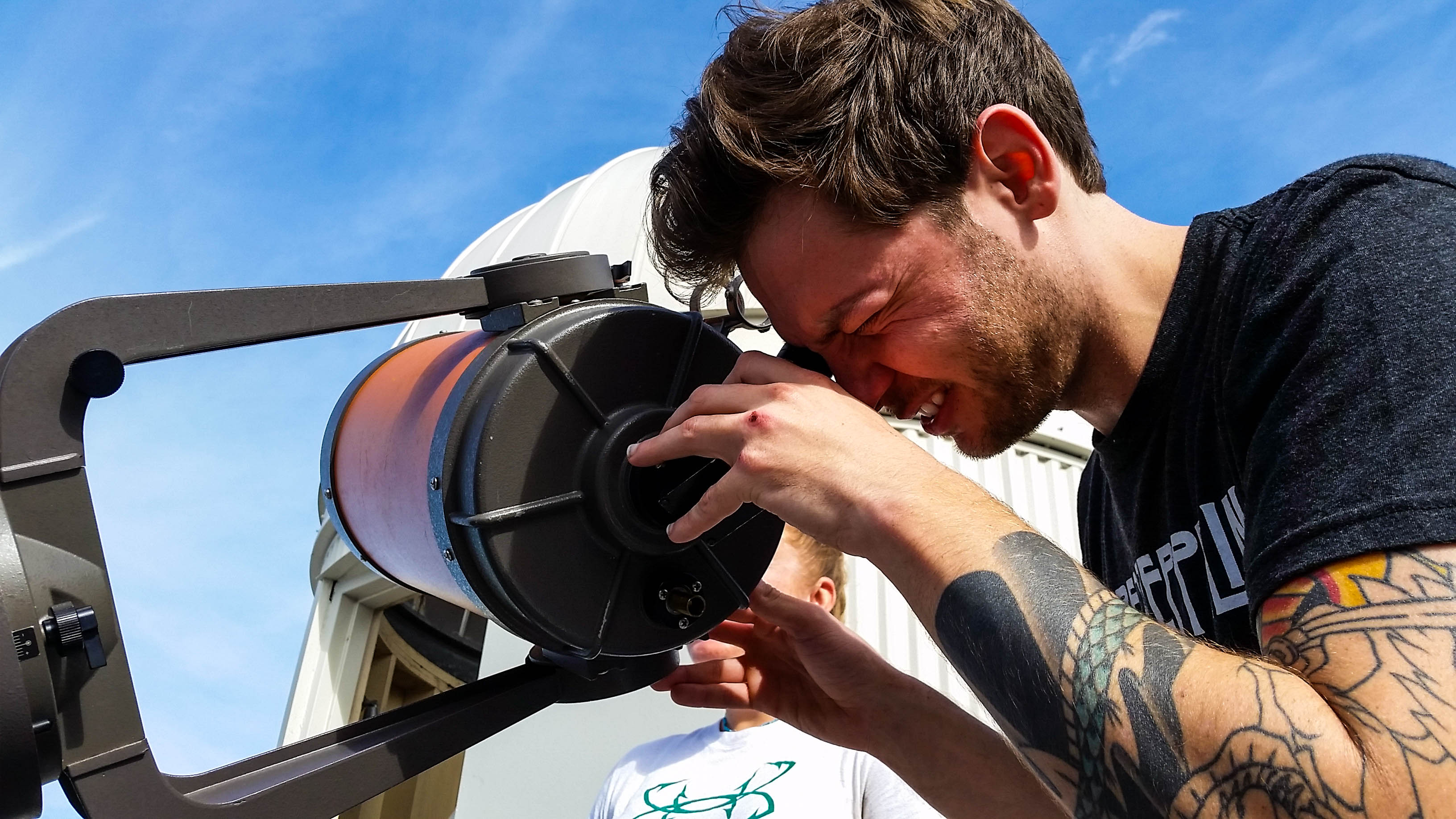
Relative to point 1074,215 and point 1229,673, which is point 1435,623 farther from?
point 1074,215

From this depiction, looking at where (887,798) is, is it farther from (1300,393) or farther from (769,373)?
(1300,393)

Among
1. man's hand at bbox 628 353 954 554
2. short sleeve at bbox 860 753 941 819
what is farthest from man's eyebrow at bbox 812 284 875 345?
short sleeve at bbox 860 753 941 819

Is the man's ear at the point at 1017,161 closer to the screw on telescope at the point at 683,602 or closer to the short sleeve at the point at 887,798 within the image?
the screw on telescope at the point at 683,602

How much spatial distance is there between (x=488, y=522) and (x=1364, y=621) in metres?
0.93

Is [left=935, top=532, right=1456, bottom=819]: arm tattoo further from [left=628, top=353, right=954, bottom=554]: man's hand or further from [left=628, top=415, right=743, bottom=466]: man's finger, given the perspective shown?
[left=628, top=415, right=743, bottom=466]: man's finger

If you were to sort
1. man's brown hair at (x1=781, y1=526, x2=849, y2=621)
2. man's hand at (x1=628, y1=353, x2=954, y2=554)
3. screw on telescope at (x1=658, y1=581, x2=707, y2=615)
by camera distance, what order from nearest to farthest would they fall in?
1. man's hand at (x1=628, y1=353, x2=954, y2=554)
2. screw on telescope at (x1=658, y1=581, x2=707, y2=615)
3. man's brown hair at (x1=781, y1=526, x2=849, y2=621)

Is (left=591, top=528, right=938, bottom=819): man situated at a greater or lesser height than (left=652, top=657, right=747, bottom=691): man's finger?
lesser

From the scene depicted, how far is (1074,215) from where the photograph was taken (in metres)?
1.63

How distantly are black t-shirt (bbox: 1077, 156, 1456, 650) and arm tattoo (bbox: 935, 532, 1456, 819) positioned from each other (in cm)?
5

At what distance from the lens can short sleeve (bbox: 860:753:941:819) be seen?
197 centimetres

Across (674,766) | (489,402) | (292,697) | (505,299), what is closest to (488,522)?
(489,402)

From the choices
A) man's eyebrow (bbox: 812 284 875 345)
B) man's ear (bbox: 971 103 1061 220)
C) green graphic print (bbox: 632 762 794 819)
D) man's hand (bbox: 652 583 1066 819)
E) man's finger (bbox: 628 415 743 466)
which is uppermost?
man's ear (bbox: 971 103 1061 220)

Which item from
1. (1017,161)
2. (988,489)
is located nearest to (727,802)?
(1017,161)

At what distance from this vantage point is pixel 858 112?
5.25 feet
